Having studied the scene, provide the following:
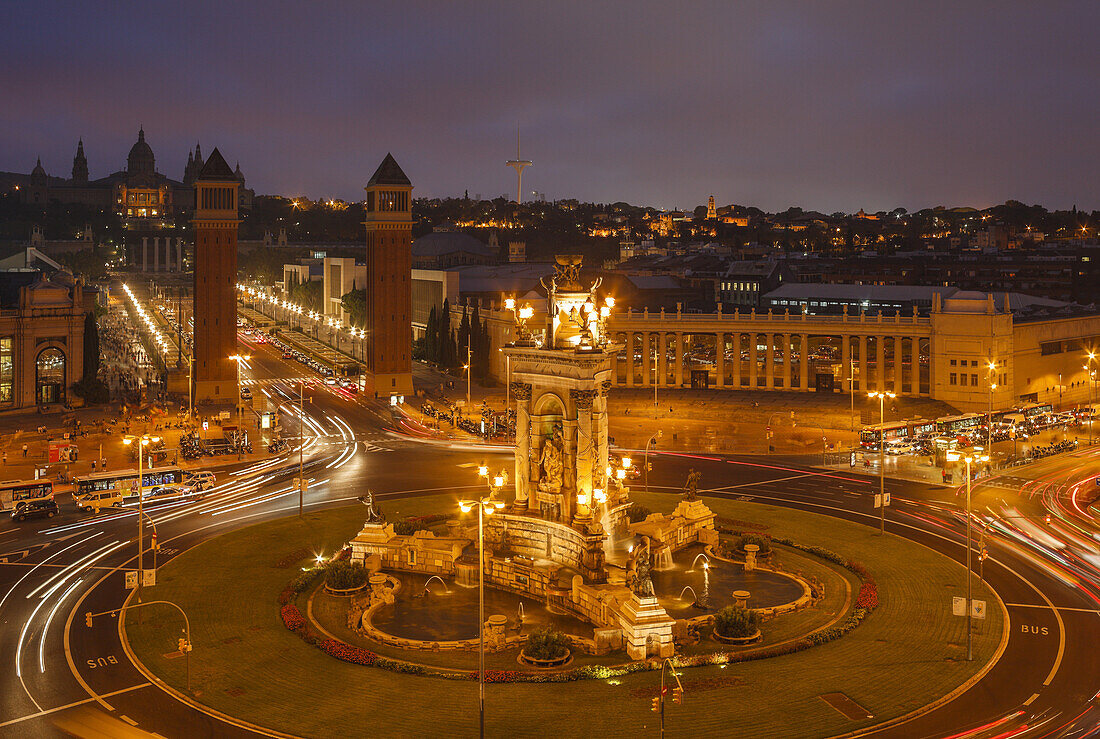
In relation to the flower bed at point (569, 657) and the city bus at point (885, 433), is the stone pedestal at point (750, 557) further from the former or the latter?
the city bus at point (885, 433)

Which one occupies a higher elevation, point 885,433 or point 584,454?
point 584,454

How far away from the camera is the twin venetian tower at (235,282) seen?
381 feet

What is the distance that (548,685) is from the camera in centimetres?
3675

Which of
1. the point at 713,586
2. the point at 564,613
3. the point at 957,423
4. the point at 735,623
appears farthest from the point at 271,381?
the point at 735,623

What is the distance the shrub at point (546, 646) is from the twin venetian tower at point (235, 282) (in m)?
84.6

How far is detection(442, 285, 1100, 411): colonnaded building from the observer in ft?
353

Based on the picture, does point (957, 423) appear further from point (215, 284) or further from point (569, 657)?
point (215, 284)

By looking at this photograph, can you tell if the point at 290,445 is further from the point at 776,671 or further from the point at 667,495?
the point at 776,671

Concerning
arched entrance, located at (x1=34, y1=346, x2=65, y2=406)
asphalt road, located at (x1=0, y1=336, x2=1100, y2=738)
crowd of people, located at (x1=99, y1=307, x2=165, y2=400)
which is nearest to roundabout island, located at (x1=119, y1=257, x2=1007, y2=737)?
asphalt road, located at (x1=0, y1=336, x2=1100, y2=738)

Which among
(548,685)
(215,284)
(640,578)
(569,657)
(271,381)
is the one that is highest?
(215,284)

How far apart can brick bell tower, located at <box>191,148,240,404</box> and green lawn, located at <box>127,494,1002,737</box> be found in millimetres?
70483

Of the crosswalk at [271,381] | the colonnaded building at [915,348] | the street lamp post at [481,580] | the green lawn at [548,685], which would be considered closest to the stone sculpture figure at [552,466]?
the street lamp post at [481,580]

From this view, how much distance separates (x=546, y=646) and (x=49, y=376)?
8808 cm

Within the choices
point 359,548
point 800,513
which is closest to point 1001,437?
point 800,513
